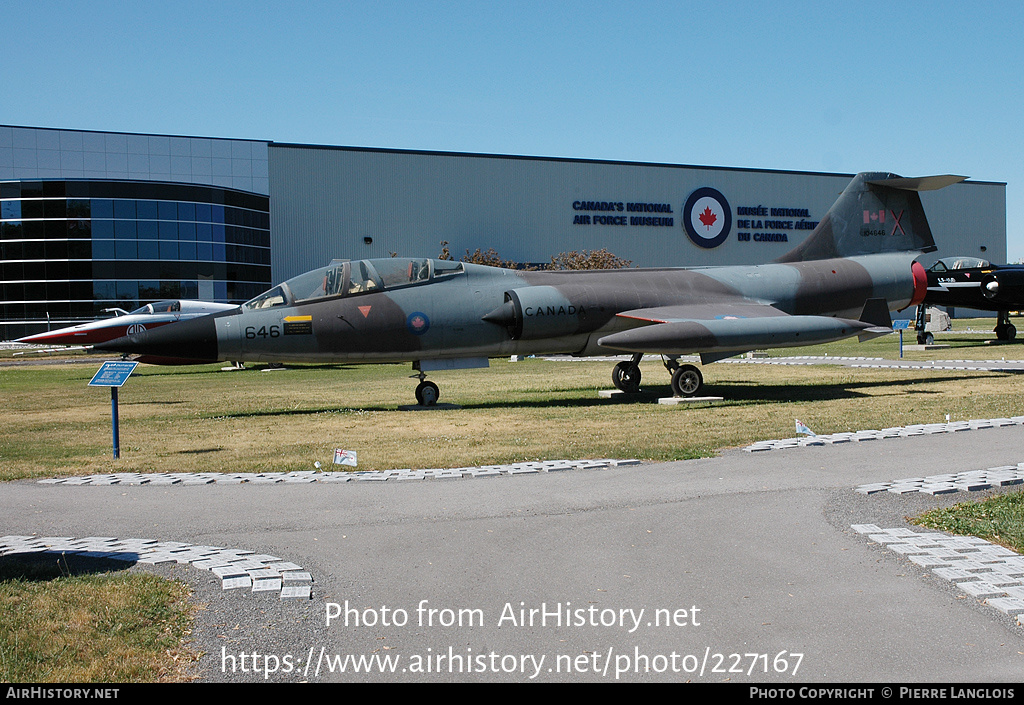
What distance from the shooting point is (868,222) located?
2073 centimetres

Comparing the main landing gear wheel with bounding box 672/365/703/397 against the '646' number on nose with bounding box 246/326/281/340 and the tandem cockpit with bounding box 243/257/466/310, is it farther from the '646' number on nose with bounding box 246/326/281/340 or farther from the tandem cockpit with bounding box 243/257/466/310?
the '646' number on nose with bounding box 246/326/281/340

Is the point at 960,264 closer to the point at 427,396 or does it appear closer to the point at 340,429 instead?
the point at 427,396

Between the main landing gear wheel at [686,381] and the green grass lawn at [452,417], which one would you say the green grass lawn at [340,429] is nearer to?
the green grass lawn at [452,417]

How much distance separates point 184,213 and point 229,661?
5723cm

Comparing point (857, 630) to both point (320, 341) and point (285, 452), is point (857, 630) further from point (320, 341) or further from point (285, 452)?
point (320, 341)

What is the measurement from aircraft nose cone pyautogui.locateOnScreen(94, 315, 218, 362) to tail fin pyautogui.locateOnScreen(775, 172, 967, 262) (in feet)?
44.1

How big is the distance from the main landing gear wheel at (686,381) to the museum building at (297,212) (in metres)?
42.8

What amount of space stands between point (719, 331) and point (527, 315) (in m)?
3.73

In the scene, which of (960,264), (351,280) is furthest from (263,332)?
(960,264)

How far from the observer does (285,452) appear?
11273 mm

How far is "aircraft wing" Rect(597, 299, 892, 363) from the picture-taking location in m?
16.0

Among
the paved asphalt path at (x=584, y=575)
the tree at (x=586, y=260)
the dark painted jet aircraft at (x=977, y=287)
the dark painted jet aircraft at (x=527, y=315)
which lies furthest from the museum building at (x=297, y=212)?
the paved asphalt path at (x=584, y=575)

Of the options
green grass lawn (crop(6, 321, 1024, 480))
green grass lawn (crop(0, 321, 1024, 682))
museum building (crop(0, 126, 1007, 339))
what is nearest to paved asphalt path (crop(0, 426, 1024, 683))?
green grass lawn (crop(0, 321, 1024, 682))
